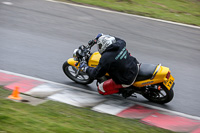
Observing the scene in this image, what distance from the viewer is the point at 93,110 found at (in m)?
6.67

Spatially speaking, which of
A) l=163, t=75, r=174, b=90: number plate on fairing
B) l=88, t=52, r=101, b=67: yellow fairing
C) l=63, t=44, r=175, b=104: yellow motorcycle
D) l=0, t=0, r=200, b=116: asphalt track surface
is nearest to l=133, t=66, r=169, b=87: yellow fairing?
l=63, t=44, r=175, b=104: yellow motorcycle

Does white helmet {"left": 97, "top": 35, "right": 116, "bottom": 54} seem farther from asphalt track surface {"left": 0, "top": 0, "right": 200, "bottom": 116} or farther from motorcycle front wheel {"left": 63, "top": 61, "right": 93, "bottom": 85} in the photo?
asphalt track surface {"left": 0, "top": 0, "right": 200, "bottom": 116}

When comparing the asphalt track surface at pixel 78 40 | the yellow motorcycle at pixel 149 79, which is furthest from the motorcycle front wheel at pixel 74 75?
the yellow motorcycle at pixel 149 79

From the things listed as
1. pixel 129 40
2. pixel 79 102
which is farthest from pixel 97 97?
pixel 129 40

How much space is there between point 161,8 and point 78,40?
6.11 m

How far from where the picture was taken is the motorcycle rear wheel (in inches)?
270

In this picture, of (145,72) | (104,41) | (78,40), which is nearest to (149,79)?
(145,72)

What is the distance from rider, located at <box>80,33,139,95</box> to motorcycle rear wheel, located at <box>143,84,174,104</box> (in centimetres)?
62

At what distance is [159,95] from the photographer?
715 centimetres

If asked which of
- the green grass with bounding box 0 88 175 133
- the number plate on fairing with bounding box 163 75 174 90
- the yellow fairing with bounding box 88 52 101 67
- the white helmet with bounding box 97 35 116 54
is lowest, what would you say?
the green grass with bounding box 0 88 175 133

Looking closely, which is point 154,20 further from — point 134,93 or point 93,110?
point 93,110

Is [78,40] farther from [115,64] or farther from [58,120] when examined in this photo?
[58,120]

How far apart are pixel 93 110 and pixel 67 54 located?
346 centimetres

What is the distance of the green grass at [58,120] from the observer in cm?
507
